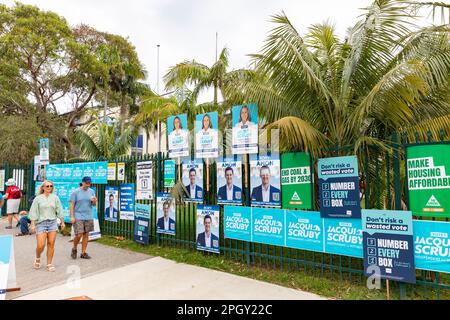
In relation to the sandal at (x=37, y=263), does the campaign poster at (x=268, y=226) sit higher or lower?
higher

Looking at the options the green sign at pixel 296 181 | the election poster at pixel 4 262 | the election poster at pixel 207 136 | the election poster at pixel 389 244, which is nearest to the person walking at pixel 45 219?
the election poster at pixel 4 262

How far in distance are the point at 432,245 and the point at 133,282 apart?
4.73 metres

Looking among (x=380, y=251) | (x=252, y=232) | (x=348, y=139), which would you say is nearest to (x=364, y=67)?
(x=348, y=139)

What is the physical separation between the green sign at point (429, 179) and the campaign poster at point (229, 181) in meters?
3.14

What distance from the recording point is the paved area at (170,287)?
5.21m

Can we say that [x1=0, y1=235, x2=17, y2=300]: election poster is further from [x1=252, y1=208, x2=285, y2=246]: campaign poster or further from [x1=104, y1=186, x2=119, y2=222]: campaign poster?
[x1=252, y1=208, x2=285, y2=246]: campaign poster

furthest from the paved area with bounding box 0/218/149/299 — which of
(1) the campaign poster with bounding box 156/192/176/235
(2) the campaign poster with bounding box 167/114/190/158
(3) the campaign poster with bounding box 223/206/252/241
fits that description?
(2) the campaign poster with bounding box 167/114/190/158

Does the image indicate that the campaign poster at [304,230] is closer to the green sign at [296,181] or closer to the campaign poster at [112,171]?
the green sign at [296,181]

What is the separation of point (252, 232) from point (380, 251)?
2416 millimetres

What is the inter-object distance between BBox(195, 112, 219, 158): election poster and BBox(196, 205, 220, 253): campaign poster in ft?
3.85

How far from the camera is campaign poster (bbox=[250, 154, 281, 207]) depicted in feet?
20.7

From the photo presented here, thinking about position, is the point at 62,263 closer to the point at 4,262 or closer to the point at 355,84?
the point at 4,262

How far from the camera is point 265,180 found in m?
6.49
